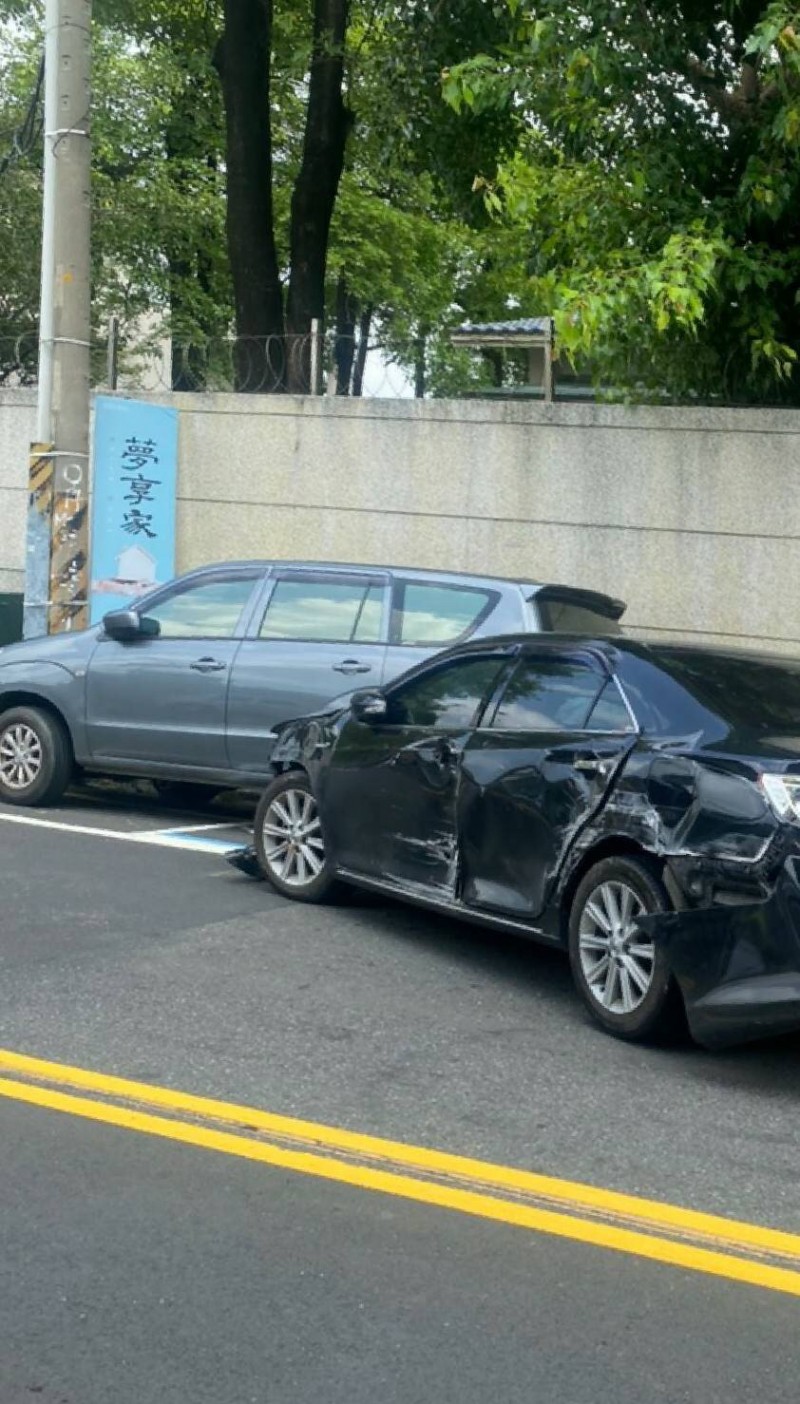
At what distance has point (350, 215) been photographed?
31109mm

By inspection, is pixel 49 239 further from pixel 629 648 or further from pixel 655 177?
pixel 629 648

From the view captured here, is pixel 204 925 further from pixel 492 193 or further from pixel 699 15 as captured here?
pixel 699 15

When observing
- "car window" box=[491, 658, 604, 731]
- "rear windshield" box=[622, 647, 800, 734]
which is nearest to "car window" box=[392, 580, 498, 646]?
"car window" box=[491, 658, 604, 731]

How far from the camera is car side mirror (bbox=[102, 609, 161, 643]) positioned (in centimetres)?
1138

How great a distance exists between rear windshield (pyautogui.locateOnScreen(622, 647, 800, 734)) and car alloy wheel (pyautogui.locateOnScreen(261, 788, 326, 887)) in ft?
7.36

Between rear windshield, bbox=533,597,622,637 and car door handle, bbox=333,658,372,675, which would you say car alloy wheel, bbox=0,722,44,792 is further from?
rear windshield, bbox=533,597,622,637

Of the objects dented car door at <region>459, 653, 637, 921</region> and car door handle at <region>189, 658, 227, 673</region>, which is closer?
dented car door at <region>459, 653, 637, 921</region>

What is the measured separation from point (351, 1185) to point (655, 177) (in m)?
9.52

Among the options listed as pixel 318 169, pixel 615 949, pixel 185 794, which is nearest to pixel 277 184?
pixel 318 169

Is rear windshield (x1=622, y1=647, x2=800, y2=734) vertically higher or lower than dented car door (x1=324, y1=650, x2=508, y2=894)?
higher

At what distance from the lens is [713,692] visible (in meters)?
6.99

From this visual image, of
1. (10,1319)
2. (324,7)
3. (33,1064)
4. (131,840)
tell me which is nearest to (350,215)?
(324,7)

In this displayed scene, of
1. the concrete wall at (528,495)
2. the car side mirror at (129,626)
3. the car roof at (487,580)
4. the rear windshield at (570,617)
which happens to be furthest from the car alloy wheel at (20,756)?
the concrete wall at (528,495)

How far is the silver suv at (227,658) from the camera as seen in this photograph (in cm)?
1070
